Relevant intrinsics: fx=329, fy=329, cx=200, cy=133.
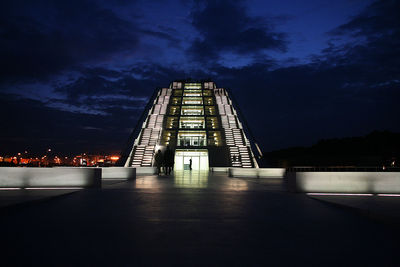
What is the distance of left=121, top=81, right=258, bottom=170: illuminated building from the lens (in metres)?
43.4

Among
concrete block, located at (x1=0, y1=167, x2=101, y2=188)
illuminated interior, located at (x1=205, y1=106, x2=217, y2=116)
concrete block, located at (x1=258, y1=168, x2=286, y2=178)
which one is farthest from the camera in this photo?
illuminated interior, located at (x1=205, y1=106, x2=217, y2=116)

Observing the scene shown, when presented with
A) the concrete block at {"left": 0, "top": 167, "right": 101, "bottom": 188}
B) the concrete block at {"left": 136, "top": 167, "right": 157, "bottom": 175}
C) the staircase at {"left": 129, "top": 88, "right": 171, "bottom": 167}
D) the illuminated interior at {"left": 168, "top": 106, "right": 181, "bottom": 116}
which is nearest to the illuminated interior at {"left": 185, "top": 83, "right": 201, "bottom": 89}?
the staircase at {"left": 129, "top": 88, "right": 171, "bottom": 167}

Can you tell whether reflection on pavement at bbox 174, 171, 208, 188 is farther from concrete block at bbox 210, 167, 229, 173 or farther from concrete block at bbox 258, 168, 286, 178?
concrete block at bbox 210, 167, 229, 173

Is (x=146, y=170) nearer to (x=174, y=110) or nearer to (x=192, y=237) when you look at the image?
(x=192, y=237)

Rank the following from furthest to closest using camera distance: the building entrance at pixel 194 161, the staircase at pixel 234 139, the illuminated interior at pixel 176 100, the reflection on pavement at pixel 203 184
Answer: the illuminated interior at pixel 176 100 < the building entrance at pixel 194 161 < the staircase at pixel 234 139 < the reflection on pavement at pixel 203 184

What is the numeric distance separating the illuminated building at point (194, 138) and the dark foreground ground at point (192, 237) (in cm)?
3038

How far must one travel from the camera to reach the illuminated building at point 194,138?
43375mm

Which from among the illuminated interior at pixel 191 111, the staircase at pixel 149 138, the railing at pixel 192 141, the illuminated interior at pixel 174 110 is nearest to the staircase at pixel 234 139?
the railing at pixel 192 141

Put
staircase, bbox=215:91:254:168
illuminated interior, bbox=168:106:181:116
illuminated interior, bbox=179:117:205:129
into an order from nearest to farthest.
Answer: staircase, bbox=215:91:254:168, illuminated interior, bbox=179:117:205:129, illuminated interior, bbox=168:106:181:116

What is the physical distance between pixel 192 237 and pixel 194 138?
44395 millimetres

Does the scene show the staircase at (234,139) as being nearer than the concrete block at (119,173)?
No

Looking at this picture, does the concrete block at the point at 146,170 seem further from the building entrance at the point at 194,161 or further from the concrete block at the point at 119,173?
the building entrance at the point at 194,161

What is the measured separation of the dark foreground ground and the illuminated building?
3038 cm

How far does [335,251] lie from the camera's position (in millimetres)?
4691
